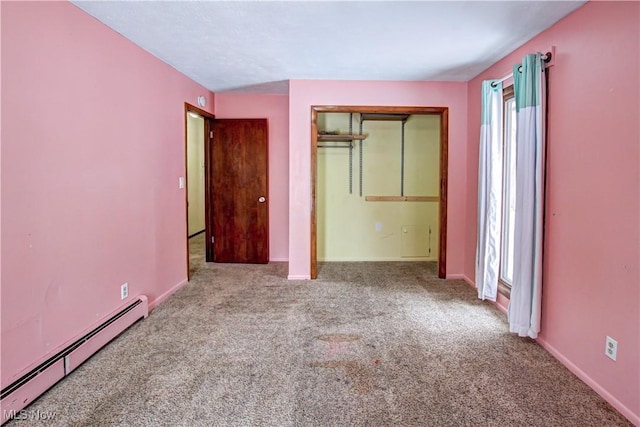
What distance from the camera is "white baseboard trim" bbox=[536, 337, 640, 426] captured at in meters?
1.78

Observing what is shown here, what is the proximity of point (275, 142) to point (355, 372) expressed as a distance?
3.45m

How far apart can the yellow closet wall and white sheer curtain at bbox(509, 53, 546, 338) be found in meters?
2.39

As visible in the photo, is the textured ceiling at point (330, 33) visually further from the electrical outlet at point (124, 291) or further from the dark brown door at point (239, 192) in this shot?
the electrical outlet at point (124, 291)

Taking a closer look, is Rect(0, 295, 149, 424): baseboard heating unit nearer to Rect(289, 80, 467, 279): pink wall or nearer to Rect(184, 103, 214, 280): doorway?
Rect(289, 80, 467, 279): pink wall

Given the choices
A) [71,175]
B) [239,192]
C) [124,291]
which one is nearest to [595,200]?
[71,175]

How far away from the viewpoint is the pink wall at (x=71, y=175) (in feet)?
6.01

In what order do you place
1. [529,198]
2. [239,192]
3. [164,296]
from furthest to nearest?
[239,192]
[164,296]
[529,198]

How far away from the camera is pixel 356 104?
4020mm

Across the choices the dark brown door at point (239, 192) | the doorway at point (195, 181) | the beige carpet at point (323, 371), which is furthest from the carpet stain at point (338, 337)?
the doorway at point (195, 181)

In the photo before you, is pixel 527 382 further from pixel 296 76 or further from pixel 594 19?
pixel 296 76

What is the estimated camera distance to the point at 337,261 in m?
5.02

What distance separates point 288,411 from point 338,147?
3.69 metres

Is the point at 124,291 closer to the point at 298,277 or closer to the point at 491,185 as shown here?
the point at 298,277

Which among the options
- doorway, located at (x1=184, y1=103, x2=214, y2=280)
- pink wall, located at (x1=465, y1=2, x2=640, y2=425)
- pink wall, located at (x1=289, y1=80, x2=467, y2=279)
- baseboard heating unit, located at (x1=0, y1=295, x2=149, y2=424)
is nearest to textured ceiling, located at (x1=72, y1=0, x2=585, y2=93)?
pink wall, located at (x1=289, y1=80, x2=467, y2=279)
